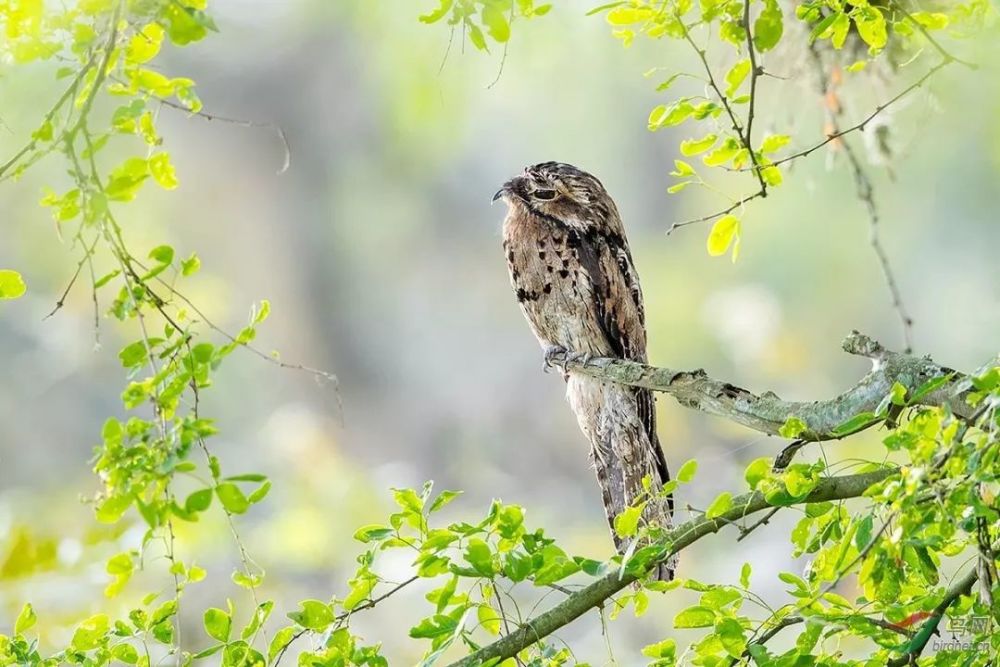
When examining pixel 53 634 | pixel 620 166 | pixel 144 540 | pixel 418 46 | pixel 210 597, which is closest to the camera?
pixel 144 540

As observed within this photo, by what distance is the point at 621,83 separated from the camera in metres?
8.85

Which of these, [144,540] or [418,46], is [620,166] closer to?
[418,46]

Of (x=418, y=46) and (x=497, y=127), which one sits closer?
(x=418, y=46)

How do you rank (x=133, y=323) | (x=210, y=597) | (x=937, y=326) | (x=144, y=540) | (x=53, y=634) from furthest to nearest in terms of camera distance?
1. (x=937, y=326)
2. (x=133, y=323)
3. (x=210, y=597)
4. (x=53, y=634)
5. (x=144, y=540)

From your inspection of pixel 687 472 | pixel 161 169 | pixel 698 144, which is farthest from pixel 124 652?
pixel 698 144

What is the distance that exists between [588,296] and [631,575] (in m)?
1.05

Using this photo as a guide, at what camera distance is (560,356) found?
7.53 feet

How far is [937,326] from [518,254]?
602 centimetres

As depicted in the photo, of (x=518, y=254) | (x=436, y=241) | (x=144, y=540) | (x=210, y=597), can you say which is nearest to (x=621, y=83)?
(x=436, y=241)

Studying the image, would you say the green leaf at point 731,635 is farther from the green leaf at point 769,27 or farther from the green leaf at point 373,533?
the green leaf at point 769,27

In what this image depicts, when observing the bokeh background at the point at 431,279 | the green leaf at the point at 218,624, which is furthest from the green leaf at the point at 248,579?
the bokeh background at the point at 431,279

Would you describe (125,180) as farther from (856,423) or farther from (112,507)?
(856,423)

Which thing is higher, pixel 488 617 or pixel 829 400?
pixel 829 400

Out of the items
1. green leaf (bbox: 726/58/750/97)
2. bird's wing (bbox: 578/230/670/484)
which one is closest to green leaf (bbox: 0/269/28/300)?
green leaf (bbox: 726/58/750/97)
